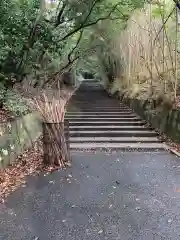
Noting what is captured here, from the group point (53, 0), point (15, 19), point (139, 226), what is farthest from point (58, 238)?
point (53, 0)

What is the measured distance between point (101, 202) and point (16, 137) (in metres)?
2.70

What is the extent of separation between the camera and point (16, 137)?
260 inches

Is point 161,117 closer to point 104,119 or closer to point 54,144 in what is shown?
point 104,119

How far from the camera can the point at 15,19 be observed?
26.2 feet

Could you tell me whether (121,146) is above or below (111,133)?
below

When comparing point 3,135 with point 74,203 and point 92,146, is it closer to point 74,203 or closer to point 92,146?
point 74,203

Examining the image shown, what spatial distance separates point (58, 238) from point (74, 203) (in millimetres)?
1008

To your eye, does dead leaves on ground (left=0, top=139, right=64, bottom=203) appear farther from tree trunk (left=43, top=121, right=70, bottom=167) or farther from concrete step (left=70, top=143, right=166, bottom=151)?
concrete step (left=70, top=143, right=166, bottom=151)

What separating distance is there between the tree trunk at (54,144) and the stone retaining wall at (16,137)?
1.97ft

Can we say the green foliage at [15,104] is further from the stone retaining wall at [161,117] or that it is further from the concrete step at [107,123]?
the stone retaining wall at [161,117]

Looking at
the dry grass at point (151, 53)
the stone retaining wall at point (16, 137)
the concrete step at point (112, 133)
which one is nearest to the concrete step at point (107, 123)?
the dry grass at point (151, 53)

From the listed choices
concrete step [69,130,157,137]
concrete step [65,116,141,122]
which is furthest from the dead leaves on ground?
concrete step [65,116,141,122]

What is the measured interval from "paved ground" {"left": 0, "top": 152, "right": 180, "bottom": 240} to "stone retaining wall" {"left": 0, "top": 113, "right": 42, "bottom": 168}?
2.35ft

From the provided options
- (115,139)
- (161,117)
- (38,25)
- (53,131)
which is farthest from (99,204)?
(38,25)
